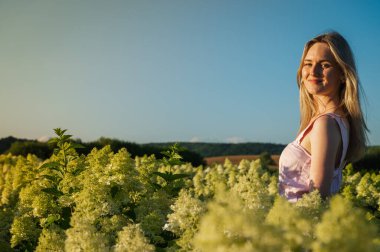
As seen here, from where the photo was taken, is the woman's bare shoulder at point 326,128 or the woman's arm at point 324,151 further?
the woman's bare shoulder at point 326,128

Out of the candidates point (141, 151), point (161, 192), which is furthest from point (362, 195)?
point (141, 151)

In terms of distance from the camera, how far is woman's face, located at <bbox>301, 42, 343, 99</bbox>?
12.5 feet

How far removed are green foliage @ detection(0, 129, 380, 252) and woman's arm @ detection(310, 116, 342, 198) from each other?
412 mm

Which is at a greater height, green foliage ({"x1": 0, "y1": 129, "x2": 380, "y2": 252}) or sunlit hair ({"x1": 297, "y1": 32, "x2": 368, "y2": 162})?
sunlit hair ({"x1": 297, "y1": 32, "x2": 368, "y2": 162})

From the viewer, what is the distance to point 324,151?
3301 millimetres

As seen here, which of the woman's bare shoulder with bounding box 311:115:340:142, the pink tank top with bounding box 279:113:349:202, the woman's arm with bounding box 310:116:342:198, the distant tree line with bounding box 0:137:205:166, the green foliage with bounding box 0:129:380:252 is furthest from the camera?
the distant tree line with bounding box 0:137:205:166

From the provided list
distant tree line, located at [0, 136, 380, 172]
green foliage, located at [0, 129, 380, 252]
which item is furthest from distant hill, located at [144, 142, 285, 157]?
green foliage, located at [0, 129, 380, 252]

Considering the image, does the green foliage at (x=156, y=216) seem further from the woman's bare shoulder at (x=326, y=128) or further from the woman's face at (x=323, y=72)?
the woman's face at (x=323, y=72)

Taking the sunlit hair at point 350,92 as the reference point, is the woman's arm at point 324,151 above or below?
below

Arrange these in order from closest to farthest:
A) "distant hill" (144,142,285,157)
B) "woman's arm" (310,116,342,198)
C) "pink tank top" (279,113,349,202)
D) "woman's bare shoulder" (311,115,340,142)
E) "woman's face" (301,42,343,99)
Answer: "woman's arm" (310,116,342,198) → "woman's bare shoulder" (311,115,340,142) → "pink tank top" (279,113,349,202) → "woman's face" (301,42,343,99) → "distant hill" (144,142,285,157)

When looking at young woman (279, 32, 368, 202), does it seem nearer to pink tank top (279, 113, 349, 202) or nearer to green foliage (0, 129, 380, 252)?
pink tank top (279, 113, 349, 202)

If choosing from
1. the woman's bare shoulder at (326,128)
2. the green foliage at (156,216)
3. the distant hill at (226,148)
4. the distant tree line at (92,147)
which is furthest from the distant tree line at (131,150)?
the distant hill at (226,148)

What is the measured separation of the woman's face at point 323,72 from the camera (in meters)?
3.82

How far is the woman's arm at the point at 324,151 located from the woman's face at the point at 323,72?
0.47 metres
